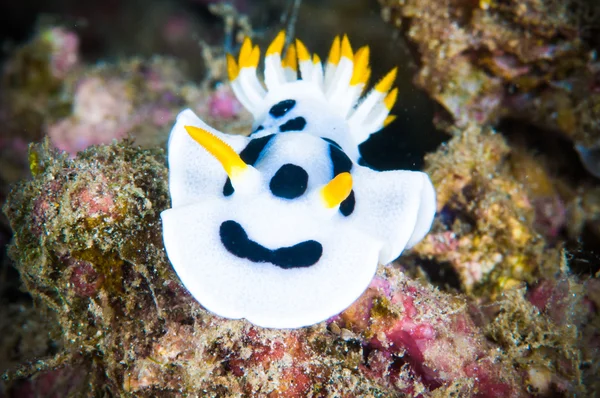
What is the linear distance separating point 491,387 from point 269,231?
1.54 m

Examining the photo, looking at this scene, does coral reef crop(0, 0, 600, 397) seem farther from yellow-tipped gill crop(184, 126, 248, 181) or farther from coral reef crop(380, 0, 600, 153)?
yellow-tipped gill crop(184, 126, 248, 181)

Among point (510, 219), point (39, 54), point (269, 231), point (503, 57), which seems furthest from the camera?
point (39, 54)

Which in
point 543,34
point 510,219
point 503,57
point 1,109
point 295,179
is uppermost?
point 543,34

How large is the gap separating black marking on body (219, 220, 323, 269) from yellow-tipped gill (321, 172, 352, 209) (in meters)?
0.24

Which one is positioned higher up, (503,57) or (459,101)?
(503,57)

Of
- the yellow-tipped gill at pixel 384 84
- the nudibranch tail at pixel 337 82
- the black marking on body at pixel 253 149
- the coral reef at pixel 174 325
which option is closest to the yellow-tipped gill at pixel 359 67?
the nudibranch tail at pixel 337 82

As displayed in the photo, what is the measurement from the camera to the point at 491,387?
247 centimetres

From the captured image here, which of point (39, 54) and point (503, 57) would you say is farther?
point (39, 54)

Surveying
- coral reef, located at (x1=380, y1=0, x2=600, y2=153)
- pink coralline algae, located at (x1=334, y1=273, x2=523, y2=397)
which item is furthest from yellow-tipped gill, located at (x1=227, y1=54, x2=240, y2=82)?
pink coralline algae, located at (x1=334, y1=273, x2=523, y2=397)

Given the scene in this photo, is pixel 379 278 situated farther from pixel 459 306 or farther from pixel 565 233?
pixel 565 233

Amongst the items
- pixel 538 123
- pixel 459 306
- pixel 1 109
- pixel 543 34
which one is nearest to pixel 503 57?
pixel 543 34

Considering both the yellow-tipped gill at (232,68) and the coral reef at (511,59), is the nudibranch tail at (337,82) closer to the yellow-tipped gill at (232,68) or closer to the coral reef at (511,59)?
the yellow-tipped gill at (232,68)

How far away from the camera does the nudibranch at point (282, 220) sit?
6.74ft

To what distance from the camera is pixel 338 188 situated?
7.11 ft
